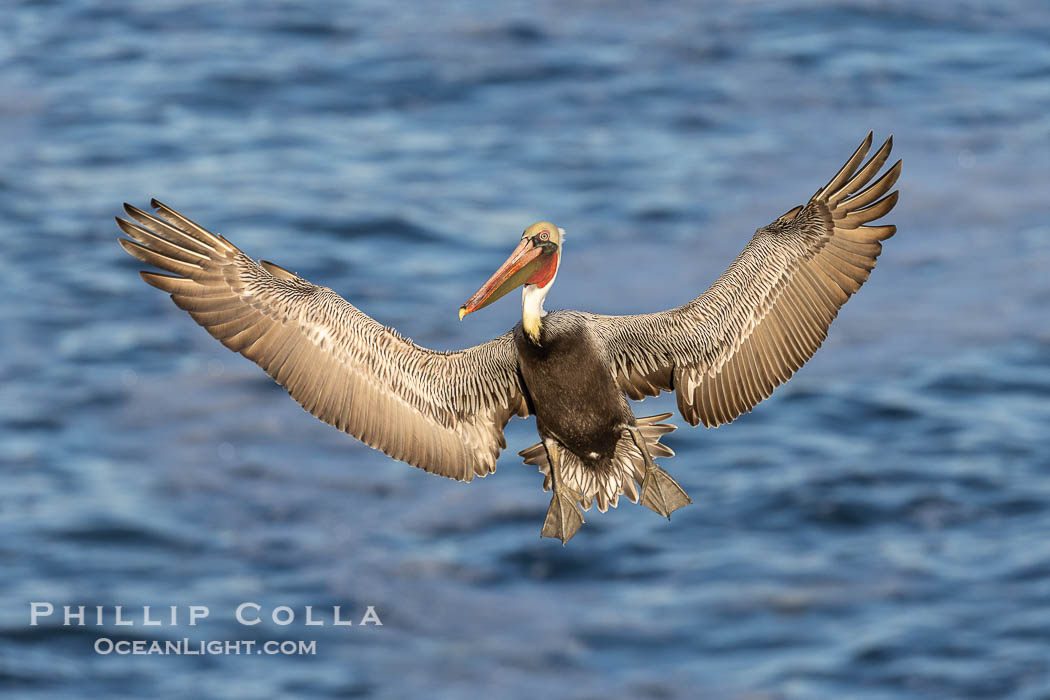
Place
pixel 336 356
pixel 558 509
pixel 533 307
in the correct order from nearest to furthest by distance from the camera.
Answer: pixel 533 307 < pixel 336 356 < pixel 558 509

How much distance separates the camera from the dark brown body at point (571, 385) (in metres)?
13.8

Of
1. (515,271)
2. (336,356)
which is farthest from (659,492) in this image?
(336,356)

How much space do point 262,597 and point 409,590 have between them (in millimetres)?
12153

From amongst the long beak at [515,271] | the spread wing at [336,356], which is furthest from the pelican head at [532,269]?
the spread wing at [336,356]

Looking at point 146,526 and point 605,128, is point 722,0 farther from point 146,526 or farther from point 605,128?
point 146,526

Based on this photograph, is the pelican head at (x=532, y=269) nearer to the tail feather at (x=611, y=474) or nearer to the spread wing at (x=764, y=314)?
the spread wing at (x=764, y=314)

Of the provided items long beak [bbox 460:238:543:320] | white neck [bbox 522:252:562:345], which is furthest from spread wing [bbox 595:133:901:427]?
long beak [bbox 460:238:543:320]

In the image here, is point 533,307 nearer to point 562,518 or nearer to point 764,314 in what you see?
point 562,518

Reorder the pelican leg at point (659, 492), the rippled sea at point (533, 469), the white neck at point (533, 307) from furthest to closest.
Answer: the rippled sea at point (533, 469) → the pelican leg at point (659, 492) → the white neck at point (533, 307)

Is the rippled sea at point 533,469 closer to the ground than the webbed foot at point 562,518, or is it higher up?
higher up

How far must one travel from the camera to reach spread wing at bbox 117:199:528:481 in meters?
14.6

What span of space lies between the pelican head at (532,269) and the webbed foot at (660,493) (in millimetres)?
2252

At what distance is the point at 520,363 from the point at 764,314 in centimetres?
246

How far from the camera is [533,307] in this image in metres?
13.5
